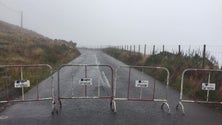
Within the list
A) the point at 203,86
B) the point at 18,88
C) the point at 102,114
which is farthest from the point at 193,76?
the point at 18,88

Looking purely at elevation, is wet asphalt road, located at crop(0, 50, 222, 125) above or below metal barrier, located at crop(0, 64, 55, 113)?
below

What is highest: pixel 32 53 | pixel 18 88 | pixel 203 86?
pixel 32 53

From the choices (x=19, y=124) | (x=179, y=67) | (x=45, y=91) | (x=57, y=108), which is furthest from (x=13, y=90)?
(x=179, y=67)

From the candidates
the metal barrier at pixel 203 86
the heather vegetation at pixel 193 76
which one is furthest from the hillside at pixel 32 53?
the metal barrier at pixel 203 86

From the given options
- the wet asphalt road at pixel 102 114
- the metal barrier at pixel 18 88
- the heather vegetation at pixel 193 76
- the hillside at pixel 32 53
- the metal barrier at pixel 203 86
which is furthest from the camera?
the hillside at pixel 32 53

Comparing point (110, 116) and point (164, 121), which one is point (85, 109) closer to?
point (110, 116)

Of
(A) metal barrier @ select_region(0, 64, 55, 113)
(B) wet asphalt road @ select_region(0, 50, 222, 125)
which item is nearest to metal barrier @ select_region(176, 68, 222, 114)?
(B) wet asphalt road @ select_region(0, 50, 222, 125)

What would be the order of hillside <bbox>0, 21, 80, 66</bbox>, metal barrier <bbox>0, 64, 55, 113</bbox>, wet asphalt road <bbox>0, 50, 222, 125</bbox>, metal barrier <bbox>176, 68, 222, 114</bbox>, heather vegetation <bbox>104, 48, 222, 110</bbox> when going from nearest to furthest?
wet asphalt road <bbox>0, 50, 222, 125</bbox>
metal barrier <bbox>0, 64, 55, 113</bbox>
metal barrier <bbox>176, 68, 222, 114</bbox>
heather vegetation <bbox>104, 48, 222, 110</bbox>
hillside <bbox>0, 21, 80, 66</bbox>

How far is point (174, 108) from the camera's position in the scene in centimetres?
900

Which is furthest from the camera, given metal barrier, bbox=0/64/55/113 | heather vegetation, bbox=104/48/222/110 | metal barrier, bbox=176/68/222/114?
heather vegetation, bbox=104/48/222/110

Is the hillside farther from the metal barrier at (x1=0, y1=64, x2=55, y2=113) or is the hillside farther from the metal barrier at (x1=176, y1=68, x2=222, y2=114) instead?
the metal barrier at (x1=176, y1=68, x2=222, y2=114)

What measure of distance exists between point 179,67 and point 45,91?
7809 mm

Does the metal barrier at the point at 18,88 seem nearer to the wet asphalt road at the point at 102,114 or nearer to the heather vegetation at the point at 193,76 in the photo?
the wet asphalt road at the point at 102,114

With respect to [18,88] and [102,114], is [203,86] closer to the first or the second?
[102,114]
